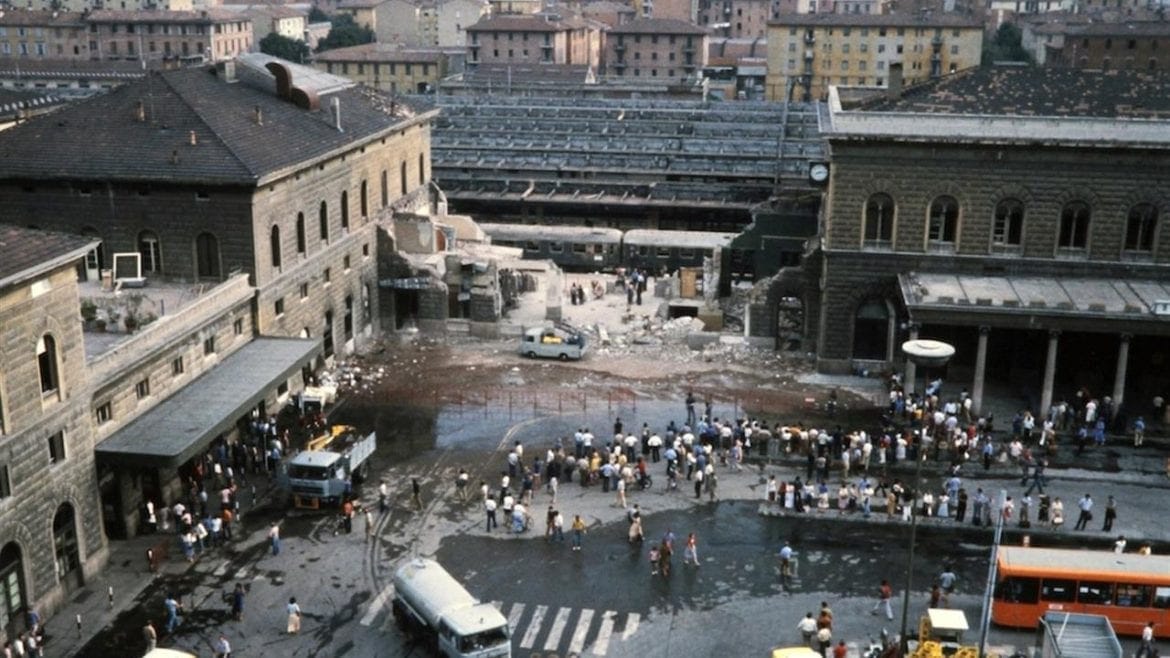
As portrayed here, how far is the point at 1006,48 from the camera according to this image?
183750 mm

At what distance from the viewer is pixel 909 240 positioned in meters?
56.9

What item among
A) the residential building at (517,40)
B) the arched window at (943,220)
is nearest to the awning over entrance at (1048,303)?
the arched window at (943,220)

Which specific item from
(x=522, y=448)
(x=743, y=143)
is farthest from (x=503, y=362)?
(x=743, y=143)

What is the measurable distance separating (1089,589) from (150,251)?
40856 millimetres

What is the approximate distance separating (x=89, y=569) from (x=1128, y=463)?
1565 inches

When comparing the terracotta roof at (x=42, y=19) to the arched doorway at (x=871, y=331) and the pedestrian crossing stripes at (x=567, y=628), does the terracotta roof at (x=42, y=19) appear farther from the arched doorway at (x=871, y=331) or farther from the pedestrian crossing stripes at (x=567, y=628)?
the pedestrian crossing stripes at (x=567, y=628)

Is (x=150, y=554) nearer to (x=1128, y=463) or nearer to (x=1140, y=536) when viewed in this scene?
(x=1140, y=536)

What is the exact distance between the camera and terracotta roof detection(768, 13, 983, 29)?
140 metres

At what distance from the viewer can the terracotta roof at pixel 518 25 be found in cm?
16038

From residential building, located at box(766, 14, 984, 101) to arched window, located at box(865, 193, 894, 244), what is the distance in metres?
86.9

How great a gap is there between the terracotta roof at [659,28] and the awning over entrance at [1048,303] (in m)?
113

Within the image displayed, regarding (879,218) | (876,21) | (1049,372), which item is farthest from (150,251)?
(876,21)

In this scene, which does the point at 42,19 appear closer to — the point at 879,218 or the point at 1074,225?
the point at 879,218

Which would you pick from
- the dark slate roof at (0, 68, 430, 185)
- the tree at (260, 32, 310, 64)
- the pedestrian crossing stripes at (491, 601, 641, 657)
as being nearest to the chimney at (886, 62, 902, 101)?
the dark slate roof at (0, 68, 430, 185)
